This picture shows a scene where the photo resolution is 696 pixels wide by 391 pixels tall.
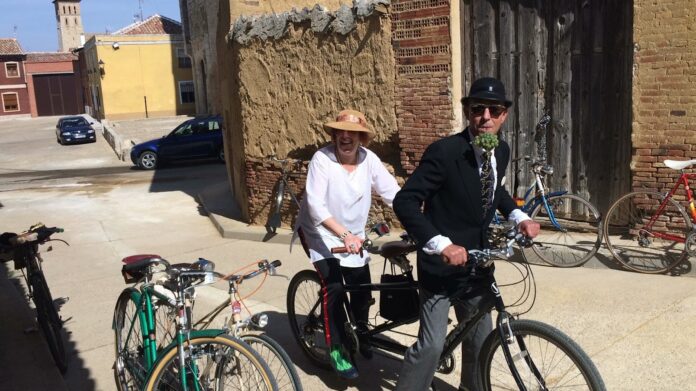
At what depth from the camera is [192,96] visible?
47.4 m

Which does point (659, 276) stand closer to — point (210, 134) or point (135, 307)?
point (135, 307)

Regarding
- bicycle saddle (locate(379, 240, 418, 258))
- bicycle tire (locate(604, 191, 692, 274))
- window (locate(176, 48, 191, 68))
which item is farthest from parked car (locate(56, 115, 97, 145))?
bicycle saddle (locate(379, 240, 418, 258))

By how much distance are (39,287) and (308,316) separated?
2.18 meters

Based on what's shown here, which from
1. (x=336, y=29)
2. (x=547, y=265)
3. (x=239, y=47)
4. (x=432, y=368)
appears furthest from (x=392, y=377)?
(x=239, y=47)

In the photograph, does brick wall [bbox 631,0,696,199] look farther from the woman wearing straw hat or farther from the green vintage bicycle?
the green vintage bicycle

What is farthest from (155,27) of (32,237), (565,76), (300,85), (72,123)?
(32,237)

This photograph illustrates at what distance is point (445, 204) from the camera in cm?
324

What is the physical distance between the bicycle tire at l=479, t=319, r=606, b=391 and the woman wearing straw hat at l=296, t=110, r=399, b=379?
101cm

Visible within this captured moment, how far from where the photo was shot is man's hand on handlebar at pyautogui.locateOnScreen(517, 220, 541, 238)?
10.3 ft

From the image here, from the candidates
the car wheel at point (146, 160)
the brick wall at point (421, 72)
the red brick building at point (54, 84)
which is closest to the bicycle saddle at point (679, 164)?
the brick wall at point (421, 72)

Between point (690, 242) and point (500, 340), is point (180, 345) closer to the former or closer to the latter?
point (500, 340)

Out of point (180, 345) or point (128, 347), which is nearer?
point (180, 345)

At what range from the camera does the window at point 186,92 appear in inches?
1857

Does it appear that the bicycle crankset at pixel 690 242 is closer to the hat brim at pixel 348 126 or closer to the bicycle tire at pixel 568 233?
the bicycle tire at pixel 568 233
